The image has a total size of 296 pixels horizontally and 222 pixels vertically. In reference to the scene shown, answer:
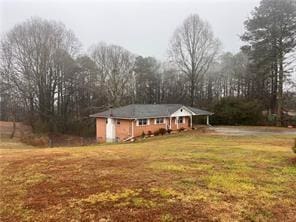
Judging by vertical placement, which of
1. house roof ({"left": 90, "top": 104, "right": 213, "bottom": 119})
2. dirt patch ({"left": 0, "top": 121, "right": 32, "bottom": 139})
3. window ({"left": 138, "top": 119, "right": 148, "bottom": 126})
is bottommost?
dirt patch ({"left": 0, "top": 121, "right": 32, "bottom": 139})

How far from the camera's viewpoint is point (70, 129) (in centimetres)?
4044

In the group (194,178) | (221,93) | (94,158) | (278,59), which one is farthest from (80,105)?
(194,178)

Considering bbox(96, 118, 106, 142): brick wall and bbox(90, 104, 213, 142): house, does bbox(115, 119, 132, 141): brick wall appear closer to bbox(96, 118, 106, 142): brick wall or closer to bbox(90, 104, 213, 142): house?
bbox(90, 104, 213, 142): house

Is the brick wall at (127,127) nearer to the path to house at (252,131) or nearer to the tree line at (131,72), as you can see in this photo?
the path to house at (252,131)

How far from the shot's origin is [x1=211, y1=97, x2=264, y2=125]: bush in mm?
34375

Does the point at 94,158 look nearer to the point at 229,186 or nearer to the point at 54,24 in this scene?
the point at 229,186

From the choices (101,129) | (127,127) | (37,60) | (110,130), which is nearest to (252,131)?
(127,127)

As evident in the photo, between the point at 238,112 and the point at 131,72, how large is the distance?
19326mm

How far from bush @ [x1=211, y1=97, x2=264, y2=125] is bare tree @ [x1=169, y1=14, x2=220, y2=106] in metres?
6.93

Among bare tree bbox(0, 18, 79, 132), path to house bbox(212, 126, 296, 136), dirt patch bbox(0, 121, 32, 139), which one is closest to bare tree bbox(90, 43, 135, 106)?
bare tree bbox(0, 18, 79, 132)

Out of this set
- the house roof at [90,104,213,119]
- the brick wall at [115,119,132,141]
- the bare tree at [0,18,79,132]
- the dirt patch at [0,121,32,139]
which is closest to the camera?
the brick wall at [115,119,132,141]

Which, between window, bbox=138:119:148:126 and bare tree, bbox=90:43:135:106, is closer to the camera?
window, bbox=138:119:148:126

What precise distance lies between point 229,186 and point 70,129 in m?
34.8

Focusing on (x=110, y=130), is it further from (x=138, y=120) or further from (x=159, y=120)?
(x=159, y=120)
